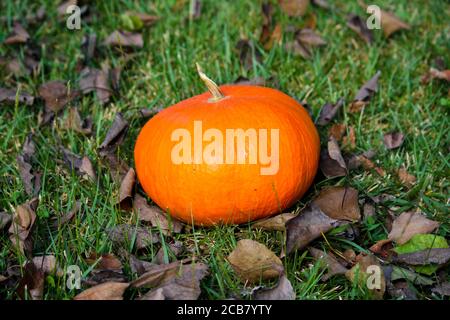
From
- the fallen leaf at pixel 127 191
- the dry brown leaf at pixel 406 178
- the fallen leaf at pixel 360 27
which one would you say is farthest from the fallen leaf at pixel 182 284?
the fallen leaf at pixel 360 27

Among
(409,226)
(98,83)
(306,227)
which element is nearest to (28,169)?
(98,83)

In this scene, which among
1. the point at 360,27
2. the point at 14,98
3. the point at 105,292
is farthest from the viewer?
the point at 360,27

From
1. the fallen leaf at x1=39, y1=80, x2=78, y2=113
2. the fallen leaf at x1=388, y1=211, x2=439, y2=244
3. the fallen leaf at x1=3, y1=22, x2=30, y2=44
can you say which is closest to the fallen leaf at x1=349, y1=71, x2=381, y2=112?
the fallen leaf at x1=388, y1=211, x2=439, y2=244

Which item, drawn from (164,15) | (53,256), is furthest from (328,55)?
(53,256)

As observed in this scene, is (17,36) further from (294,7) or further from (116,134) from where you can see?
(294,7)

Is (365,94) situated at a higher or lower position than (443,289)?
higher
